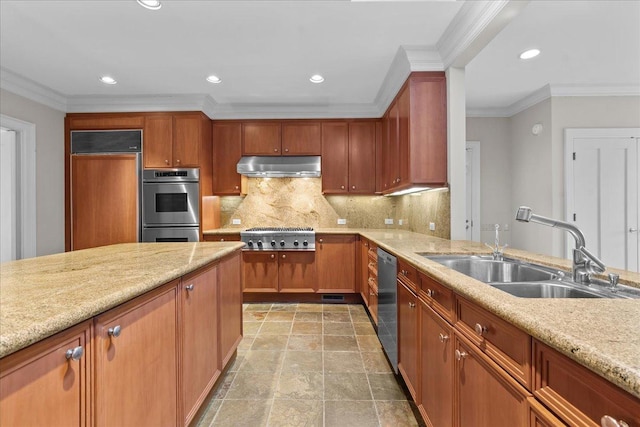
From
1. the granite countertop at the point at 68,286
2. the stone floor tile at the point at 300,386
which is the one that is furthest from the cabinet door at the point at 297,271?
the granite countertop at the point at 68,286

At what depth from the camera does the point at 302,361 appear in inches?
93.9

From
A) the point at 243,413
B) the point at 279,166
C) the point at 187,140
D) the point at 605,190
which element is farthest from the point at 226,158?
the point at 605,190

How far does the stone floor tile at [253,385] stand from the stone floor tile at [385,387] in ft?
2.27

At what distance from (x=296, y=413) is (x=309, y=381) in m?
0.33

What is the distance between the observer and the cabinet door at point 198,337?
56.7 inches

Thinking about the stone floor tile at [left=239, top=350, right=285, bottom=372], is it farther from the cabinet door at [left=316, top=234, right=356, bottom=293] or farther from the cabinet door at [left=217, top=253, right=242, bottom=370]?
the cabinet door at [left=316, top=234, right=356, bottom=293]

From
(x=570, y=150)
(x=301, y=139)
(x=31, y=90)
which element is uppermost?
(x=31, y=90)

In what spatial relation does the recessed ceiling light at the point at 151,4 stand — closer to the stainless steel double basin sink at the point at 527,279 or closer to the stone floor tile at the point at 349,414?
the stainless steel double basin sink at the point at 527,279

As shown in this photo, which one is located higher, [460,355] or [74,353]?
[74,353]

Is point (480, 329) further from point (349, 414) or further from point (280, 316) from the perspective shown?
point (280, 316)

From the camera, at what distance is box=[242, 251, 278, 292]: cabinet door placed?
3.83m

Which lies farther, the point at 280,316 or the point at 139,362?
the point at 280,316

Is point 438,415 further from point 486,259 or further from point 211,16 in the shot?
point 211,16

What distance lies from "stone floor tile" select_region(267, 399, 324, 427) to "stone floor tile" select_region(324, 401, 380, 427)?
0.05m
